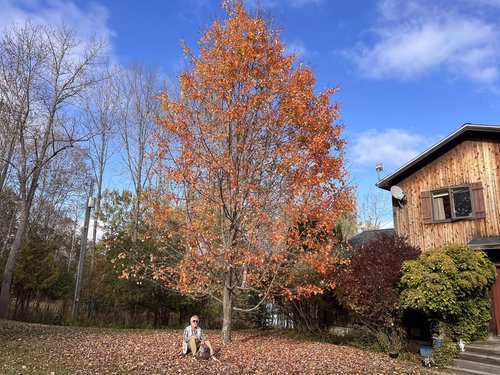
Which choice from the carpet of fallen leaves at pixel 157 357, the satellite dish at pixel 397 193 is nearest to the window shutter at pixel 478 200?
the satellite dish at pixel 397 193

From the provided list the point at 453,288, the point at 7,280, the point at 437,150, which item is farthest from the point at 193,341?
the point at 437,150

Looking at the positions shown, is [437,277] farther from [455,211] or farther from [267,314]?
[267,314]

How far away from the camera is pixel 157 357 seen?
798cm

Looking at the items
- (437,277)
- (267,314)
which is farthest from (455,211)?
(267,314)

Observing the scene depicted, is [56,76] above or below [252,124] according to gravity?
above

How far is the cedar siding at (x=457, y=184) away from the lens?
1212cm

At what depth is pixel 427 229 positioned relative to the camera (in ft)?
43.7

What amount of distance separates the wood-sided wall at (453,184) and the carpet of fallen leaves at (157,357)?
17.1ft

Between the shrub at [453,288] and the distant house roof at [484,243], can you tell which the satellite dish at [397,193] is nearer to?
the distant house roof at [484,243]

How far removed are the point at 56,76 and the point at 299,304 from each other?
14.6 metres

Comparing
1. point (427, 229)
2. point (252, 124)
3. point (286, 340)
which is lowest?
point (286, 340)

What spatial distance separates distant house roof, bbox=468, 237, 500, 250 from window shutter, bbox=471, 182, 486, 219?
2.67ft

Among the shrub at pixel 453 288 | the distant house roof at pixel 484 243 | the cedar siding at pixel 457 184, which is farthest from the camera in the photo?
the cedar siding at pixel 457 184

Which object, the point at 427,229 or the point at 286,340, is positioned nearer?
the point at 286,340
